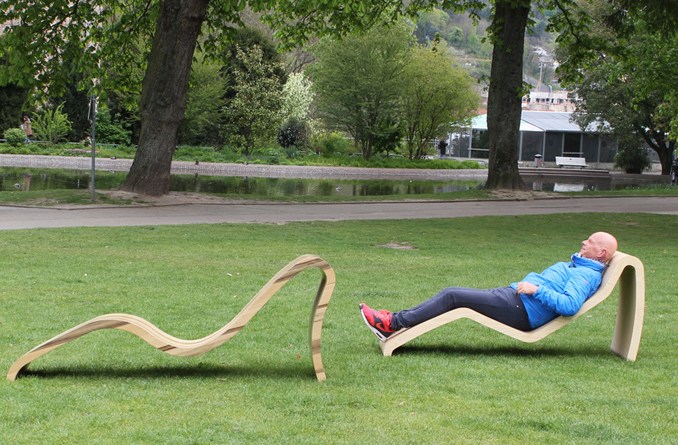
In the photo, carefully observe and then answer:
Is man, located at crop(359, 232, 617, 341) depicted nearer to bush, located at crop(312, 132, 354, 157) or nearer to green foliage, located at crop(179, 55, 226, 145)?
green foliage, located at crop(179, 55, 226, 145)

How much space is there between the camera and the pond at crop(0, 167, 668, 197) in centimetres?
3030

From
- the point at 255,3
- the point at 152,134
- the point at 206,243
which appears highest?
the point at 255,3

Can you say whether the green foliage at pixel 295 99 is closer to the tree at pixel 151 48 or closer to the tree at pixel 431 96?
the tree at pixel 431 96

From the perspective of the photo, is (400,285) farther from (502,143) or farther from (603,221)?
(502,143)

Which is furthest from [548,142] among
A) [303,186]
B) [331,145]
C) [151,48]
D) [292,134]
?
[151,48]

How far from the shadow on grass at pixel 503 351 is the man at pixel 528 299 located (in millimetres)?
317

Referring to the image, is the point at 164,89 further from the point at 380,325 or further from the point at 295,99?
the point at 295,99

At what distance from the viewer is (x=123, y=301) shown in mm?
9031

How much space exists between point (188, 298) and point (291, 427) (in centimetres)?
441

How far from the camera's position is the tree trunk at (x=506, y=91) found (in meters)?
26.7

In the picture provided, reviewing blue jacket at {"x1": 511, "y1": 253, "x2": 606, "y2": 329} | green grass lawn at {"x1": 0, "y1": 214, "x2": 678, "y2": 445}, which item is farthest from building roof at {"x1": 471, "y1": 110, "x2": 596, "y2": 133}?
blue jacket at {"x1": 511, "y1": 253, "x2": 606, "y2": 329}

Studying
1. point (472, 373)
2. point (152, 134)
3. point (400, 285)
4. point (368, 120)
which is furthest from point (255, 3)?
point (368, 120)

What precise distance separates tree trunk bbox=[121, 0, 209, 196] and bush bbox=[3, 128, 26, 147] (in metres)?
24.6

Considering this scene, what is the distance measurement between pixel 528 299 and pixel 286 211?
46.0ft
